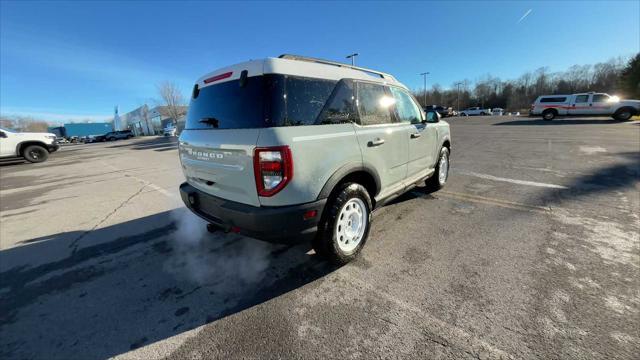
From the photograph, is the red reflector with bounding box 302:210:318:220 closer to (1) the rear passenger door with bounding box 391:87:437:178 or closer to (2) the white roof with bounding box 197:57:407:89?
(2) the white roof with bounding box 197:57:407:89

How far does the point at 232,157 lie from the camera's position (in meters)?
2.45

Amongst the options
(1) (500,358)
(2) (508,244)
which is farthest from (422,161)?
(1) (500,358)

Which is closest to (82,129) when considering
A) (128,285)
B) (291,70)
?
(128,285)

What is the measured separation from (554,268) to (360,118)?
2.44 m

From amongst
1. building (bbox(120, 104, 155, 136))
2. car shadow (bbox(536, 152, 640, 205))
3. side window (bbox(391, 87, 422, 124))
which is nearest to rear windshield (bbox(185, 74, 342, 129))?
side window (bbox(391, 87, 422, 124))

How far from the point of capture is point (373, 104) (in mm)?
3270

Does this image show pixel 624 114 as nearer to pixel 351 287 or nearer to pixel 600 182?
pixel 600 182

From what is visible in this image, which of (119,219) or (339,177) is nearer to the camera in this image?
(339,177)

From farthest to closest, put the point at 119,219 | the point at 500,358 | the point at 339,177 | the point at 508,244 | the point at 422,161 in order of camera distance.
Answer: the point at 119,219, the point at 422,161, the point at 508,244, the point at 339,177, the point at 500,358

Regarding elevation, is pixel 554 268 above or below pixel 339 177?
below

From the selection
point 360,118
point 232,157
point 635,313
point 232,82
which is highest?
point 232,82

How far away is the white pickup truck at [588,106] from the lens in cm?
1988

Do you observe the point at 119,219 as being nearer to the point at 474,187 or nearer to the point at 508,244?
the point at 508,244

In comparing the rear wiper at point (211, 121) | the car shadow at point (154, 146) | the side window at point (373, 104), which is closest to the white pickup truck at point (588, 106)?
the side window at point (373, 104)
